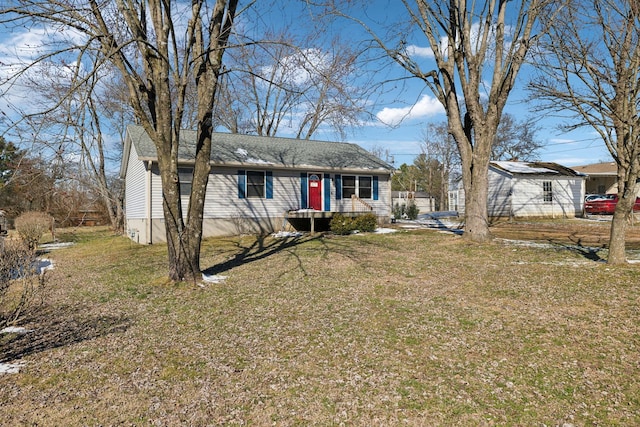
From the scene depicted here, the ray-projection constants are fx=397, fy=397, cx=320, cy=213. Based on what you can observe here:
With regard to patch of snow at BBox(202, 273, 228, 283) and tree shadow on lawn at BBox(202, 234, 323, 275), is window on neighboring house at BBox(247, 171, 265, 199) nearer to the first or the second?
tree shadow on lawn at BBox(202, 234, 323, 275)

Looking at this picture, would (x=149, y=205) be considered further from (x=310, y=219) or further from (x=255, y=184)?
(x=310, y=219)

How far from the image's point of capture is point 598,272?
7.50 meters

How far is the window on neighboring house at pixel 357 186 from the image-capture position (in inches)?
727

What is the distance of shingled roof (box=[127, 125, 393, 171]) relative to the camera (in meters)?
15.7

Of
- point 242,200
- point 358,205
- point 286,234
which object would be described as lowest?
point 286,234

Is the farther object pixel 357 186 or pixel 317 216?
pixel 357 186

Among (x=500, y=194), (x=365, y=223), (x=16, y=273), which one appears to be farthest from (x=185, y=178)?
(x=500, y=194)

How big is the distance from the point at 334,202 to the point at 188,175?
21.1 feet

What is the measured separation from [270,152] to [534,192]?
53.7 feet

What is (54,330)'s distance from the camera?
5.34 metres

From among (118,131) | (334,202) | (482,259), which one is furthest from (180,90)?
(118,131)

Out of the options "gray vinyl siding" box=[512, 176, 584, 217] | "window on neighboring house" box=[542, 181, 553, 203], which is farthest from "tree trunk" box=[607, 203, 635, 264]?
"window on neighboring house" box=[542, 181, 553, 203]

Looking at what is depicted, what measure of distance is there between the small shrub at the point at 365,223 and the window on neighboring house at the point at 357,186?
2319 millimetres

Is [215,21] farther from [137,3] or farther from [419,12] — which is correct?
[419,12]
